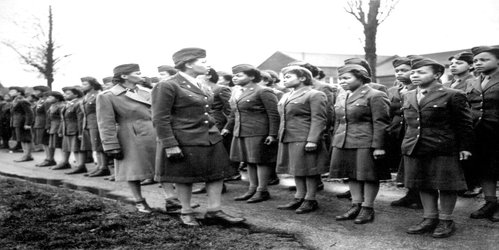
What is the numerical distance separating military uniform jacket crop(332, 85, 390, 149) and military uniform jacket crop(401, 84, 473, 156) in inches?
21.7

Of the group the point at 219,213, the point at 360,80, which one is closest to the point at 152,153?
the point at 219,213

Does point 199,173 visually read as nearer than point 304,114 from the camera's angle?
Yes

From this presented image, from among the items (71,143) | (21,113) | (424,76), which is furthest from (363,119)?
(21,113)

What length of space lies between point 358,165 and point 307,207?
3.18ft

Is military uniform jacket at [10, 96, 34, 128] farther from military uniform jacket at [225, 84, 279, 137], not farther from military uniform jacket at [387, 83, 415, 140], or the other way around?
military uniform jacket at [387, 83, 415, 140]

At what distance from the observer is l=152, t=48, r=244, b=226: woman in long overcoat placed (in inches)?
217

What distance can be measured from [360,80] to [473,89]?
140 cm

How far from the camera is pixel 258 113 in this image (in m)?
7.37

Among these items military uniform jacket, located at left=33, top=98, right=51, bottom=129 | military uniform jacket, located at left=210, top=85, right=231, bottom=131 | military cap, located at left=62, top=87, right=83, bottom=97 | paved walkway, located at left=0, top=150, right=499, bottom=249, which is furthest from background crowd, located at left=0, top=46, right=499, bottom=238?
military uniform jacket, located at left=33, top=98, right=51, bottom=129

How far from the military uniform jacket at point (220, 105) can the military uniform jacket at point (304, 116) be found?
2.18 m

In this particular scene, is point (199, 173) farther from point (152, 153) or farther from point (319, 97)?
point (319, 97)

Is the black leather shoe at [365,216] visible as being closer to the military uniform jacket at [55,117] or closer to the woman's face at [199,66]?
the woman's face at [199,66]

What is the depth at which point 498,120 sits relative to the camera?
18.8 feet

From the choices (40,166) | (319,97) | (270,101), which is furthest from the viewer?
(40,166)
